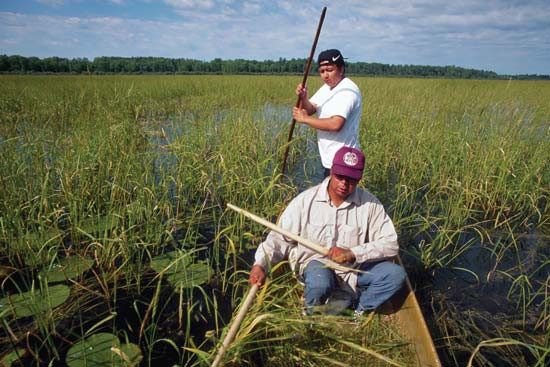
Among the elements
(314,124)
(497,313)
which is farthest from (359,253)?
(497,313)

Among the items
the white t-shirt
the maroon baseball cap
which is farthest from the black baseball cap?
the maroon baseball cap

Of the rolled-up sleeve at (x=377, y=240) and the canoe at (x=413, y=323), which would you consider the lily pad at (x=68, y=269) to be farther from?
the canoe at (x=413, y=323)

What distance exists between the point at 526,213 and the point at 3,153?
5.64 metres

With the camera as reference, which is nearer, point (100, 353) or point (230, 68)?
point (100, 353)

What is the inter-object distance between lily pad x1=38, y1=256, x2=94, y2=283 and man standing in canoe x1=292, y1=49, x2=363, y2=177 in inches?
81.7

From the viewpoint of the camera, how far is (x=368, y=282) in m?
2.01

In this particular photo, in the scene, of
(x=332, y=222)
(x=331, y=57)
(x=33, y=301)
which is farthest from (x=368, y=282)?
(x=33, y=301)

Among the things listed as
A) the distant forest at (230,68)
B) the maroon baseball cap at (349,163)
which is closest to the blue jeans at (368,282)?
the maroon baseball cap at (349,163)

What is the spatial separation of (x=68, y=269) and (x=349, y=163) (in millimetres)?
2214

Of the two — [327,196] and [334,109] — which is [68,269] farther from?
[334,109]

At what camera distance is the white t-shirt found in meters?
2.41

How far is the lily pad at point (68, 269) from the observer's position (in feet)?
7.01

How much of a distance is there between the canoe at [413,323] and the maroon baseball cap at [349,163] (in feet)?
2.84

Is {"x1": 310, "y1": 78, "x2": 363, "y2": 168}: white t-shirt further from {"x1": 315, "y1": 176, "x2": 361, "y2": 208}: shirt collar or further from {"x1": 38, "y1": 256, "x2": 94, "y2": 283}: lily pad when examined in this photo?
{"x1": 38, "y1": 256, "x2": 94, "y2": 283}: lily pad
